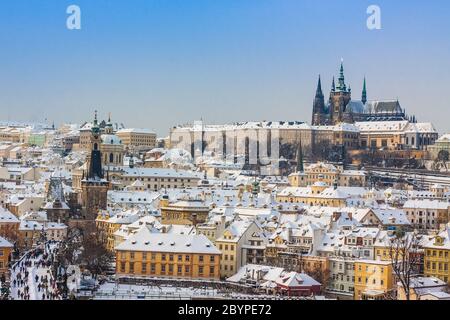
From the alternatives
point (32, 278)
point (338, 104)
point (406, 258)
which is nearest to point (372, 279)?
point (406, 258)

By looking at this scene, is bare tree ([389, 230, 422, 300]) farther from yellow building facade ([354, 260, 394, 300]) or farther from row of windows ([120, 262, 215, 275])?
row of windows ([120, 262, 215, 275])

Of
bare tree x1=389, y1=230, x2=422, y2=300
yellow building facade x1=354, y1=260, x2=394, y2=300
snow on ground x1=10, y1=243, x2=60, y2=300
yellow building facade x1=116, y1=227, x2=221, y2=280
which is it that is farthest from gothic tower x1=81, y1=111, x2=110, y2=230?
yellow building facade x1=354, y1=260, x2=394, y2=300

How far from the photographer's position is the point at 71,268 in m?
10.1

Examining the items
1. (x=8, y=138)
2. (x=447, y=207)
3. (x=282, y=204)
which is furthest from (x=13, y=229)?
(x=8, y=138)

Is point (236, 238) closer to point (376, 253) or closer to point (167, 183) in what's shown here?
point (376, 253)

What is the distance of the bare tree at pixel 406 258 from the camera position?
9.22 meters

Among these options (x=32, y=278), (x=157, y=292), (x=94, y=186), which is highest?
(x=94, y=186)

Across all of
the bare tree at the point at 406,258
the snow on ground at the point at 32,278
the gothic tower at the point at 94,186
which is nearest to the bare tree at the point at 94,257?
the snow on ground at the point at 32,278

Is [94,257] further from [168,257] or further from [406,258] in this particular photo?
[406,258]

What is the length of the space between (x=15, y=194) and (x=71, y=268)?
7.85 meters

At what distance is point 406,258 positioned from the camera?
10.5 metres

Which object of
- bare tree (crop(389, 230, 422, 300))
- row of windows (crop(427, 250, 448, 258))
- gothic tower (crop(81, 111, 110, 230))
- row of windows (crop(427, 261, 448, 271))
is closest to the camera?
bare tree (crop(389, 230, 422, 300))

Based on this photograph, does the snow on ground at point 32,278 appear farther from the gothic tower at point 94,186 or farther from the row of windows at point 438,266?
the gothic tower at point 94,186

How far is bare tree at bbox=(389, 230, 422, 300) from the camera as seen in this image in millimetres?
9219
